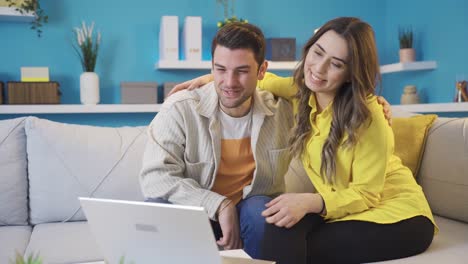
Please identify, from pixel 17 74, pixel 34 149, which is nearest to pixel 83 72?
pixel 17 74

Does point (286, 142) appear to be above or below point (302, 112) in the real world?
below

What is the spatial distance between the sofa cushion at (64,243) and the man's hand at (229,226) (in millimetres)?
444

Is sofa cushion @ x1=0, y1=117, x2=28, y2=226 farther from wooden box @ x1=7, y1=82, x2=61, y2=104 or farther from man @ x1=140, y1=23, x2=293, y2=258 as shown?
wooden box @ x1=7, y1=82, x2=61, y2=104

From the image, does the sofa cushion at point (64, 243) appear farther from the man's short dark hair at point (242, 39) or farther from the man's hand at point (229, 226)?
the man's short dark hair at point (242, 39)

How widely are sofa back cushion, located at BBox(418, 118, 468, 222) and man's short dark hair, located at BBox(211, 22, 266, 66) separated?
84cm

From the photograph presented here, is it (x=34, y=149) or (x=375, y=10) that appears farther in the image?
(x=375, y=10)

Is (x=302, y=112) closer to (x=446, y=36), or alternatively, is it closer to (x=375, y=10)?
(x=446, y=36)

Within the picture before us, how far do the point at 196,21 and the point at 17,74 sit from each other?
1.24 metres

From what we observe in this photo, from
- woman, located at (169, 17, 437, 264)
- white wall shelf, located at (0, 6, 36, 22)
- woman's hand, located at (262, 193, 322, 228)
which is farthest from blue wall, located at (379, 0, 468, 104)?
white wall shelf, located at (0, 6, 36, 22)

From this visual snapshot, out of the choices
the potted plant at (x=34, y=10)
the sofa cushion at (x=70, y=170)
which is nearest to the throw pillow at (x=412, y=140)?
the sofa cushion at (x=70, y=170)

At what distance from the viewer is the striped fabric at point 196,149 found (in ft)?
4.97

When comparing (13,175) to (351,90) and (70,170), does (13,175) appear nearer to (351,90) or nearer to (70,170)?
(70,170)

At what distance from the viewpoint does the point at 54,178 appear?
1.92 m

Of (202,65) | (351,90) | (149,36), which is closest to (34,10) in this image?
(149,36)
